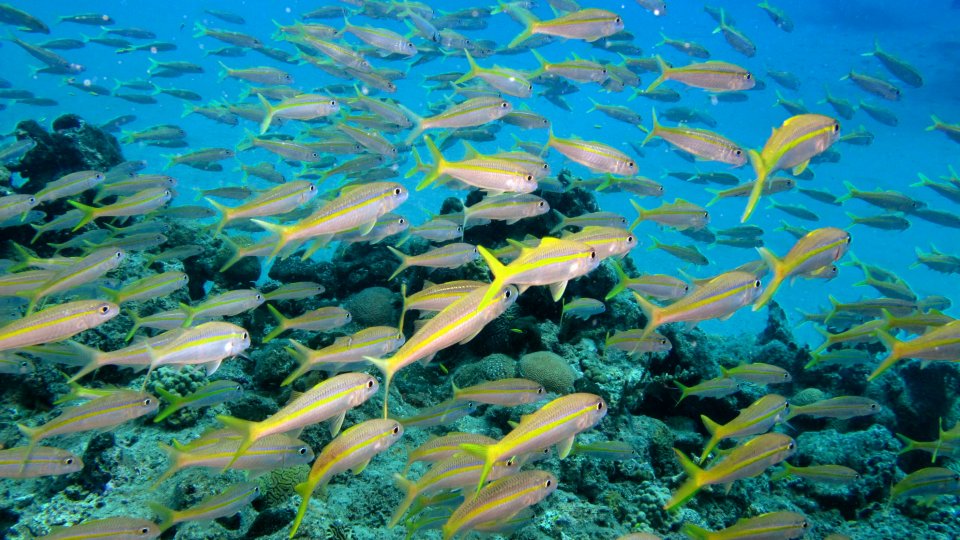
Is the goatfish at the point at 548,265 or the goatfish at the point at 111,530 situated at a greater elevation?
the goatfish at the point at 548,265

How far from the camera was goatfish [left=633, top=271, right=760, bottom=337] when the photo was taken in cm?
336

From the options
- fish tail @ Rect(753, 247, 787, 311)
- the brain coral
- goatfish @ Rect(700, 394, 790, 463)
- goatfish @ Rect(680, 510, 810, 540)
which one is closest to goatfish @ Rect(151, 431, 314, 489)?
goatfish @ Rect(680, 510, 810, 540)

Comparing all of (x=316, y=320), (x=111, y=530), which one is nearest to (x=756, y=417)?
(x=316, y=320)

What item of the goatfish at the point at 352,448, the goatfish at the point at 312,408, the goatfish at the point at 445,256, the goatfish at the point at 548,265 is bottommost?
the goatfish at the point at 352,448

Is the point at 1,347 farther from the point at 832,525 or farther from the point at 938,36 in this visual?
the point at 938,36

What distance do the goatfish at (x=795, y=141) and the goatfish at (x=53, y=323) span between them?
4.91 metres

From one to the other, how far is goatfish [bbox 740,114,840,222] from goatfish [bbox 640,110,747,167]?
2.65 feet

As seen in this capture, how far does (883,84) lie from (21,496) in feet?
56.0

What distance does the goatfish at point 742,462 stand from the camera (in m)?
3.48

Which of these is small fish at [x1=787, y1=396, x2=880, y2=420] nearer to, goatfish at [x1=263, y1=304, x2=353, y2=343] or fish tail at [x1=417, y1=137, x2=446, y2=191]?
fish tail at [x1=417, y1=137, x2=446, y2=191]

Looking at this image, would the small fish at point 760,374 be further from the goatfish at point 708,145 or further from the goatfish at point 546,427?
the goatfish at point 546,427

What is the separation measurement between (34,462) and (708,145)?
6.21 metres

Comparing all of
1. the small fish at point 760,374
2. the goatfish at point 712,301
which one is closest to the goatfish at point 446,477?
the goatfish at point 712,301

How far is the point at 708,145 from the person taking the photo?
464cm
